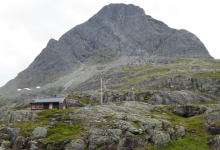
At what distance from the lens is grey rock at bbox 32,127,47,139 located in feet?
111

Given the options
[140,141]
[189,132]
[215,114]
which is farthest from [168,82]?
[140,141]

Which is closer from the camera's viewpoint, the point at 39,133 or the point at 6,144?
the point at 6,144

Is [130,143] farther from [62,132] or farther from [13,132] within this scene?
[13,132]

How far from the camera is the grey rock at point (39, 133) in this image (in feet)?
111

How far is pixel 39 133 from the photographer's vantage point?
3453 centimetres

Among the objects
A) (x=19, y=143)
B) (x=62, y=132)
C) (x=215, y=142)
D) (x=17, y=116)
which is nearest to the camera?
(x=215, y=142)

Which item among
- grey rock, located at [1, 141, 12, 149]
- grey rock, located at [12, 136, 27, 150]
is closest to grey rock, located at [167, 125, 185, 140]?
grey rock, located at [12, 136, 27, 150]

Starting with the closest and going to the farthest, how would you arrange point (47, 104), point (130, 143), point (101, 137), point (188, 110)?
point (130, 143) → point (101, 137) → point (188, 110) → point (47, 104)

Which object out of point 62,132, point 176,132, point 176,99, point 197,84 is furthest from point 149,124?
point 197,84

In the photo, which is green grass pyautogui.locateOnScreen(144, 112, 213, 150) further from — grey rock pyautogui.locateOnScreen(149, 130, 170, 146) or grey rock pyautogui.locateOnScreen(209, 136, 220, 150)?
grey rock pyautogui.locateOnScreen(149, 130, 170, 146)

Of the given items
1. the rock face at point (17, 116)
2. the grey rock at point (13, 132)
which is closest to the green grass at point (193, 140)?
the grey rock at point (13, 132)

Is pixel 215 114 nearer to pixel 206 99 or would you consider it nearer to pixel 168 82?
pixel 206 99

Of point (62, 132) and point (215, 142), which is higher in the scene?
point (62, 132)

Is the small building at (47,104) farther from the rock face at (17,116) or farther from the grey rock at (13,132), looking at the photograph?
the grey rock at (13,132)
